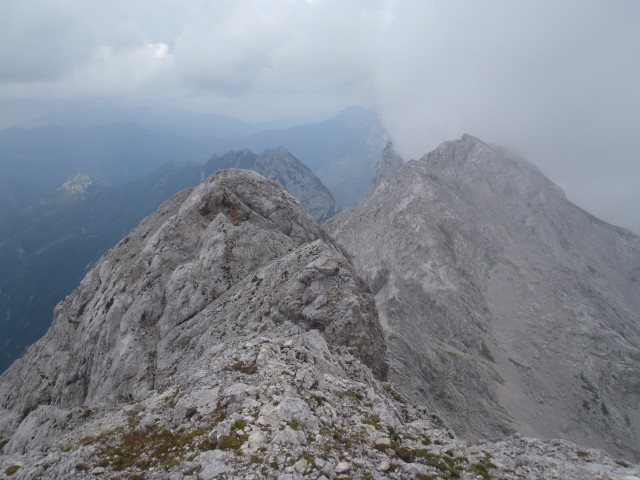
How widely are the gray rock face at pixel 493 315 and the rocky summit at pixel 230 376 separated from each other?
2559 cm

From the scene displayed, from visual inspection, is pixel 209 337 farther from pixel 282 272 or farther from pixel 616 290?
pixel 616 290

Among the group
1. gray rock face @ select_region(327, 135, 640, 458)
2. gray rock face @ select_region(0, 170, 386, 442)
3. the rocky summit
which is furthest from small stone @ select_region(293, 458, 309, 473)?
gray rock face @ select_region(327, 135, 640, 458)

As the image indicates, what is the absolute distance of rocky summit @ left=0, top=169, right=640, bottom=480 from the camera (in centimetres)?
1683

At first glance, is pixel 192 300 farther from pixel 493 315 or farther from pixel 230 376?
pixel 493 315

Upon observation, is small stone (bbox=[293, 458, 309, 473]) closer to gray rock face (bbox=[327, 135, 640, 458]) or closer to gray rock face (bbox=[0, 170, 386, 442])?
gray rock face (bbox=[0, 170, 386, 442])

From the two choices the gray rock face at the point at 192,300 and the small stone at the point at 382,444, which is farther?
the gray rock face at the point at 192,300

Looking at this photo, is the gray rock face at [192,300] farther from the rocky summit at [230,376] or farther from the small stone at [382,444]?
the small stone at [382,444]

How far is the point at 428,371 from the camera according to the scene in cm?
7006

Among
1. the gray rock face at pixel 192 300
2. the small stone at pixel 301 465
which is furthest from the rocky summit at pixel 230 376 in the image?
the gray rock face at pixel 192 300

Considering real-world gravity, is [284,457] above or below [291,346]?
below

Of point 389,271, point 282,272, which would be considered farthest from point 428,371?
point 389,271

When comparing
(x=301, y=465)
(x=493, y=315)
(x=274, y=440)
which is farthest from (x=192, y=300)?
(x=493, y=315)

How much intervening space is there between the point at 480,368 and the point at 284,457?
307 feet

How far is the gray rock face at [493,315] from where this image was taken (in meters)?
83.9
